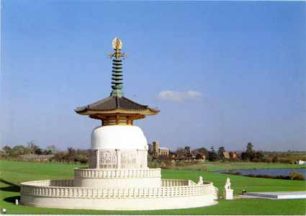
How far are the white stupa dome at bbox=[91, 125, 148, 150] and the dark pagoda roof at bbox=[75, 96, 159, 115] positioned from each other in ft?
2.95

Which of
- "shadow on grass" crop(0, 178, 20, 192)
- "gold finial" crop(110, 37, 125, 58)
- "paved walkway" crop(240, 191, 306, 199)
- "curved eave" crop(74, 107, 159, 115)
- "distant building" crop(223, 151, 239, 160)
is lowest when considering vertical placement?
"paved walkway" crop(240, 191, 306, 199)

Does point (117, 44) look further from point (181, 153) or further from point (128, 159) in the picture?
point (181, 153)

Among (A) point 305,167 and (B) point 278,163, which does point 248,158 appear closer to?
(B) point 278,163

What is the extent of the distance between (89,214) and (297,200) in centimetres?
1079

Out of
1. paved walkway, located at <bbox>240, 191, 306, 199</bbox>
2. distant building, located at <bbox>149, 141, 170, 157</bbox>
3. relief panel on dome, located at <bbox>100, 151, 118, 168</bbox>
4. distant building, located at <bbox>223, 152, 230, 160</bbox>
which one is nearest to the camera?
relief panel on dome, located at <bbox>100, 151, 118, 168</bbox>

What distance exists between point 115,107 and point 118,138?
1.52m

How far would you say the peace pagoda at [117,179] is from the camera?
2300 centimetres

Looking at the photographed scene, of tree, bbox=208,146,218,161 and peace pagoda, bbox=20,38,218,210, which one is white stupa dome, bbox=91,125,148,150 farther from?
tree, bbox=208,146,218,161

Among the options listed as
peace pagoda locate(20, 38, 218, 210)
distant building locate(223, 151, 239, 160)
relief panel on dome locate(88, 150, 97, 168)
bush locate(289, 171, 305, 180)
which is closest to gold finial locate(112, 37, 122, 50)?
peace pagoda locate(20, 38, 218, 210)

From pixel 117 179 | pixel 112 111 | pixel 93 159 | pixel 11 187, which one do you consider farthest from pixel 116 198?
pixel 11 187

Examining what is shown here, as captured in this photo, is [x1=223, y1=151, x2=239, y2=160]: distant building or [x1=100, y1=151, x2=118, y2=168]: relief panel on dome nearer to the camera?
[x1=100, y1=151, x2=118, y2=168]: relief panel on dome

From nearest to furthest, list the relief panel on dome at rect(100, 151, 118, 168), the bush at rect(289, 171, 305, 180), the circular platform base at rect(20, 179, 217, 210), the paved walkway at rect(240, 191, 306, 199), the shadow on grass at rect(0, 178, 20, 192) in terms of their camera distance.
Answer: the circular platform base at rect(20, 179, 217, 210) < the relief panel on dome at rect(100, 151, 118, 168) < the paved walkway at rect(240, 191, 306, 199) < the shadow on grass at rect(0, 178, 20, 192) < the bush at rect(289, 171, 305, 180)

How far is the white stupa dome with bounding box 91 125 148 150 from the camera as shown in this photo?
2644cm

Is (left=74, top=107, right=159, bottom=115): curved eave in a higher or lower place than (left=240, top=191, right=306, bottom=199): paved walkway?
higher
